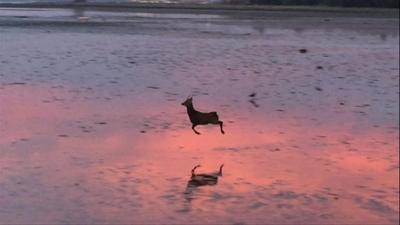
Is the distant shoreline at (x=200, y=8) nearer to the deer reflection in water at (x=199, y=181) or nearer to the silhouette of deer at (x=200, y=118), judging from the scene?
the silhouette of deer at (x=200, y=118)

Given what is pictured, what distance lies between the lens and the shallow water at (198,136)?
562 centimetres

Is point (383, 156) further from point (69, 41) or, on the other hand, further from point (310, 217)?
point (69, 41)

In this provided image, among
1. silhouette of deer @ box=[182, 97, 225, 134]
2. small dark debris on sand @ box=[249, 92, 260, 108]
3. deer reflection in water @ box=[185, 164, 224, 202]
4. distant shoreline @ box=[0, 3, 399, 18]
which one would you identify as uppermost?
distant shoreline @ box=[0, 3, 399, 18]

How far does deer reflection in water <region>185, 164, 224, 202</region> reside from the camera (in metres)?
5.96

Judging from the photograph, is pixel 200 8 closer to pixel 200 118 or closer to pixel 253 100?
pixel 253 100

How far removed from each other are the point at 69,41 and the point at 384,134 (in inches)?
472

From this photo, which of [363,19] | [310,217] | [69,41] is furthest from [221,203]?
[363,19]

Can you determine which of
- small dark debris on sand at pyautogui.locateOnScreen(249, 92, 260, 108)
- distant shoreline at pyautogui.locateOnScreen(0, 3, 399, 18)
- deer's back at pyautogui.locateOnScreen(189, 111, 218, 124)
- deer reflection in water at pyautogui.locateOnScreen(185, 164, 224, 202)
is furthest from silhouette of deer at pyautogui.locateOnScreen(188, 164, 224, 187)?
distant shoreline at pyautogui.locateOnScreen(0, 3, 399, 18)

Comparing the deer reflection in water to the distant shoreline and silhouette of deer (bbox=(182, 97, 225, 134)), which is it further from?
the distant shoreline

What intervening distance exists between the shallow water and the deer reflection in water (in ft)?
0.10

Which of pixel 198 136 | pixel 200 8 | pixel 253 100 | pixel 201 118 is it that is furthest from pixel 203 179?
pixel 200 8

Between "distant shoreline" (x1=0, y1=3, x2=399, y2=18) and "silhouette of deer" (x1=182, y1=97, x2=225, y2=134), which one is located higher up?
"distant shoreline" (x1=0, y1=3, x2=399, y2=18)

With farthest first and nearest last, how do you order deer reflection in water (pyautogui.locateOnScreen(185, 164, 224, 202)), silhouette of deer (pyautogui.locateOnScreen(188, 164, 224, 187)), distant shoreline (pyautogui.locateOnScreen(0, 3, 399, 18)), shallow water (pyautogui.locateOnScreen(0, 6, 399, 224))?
distant shoreline (pyautogui.locateOnScreen(0, 3, 399, 18)), silhouette of deer (pyautogui.locateOnScreen(188, 164, 224, 187)), deer reflection in water (pyautogui.locateOnScreen(185, 164, 224, 202)), shallow water (pyautogui.locateOnScreen(0, 6, 399, 224))

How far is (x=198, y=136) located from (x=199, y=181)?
5.50 feet
